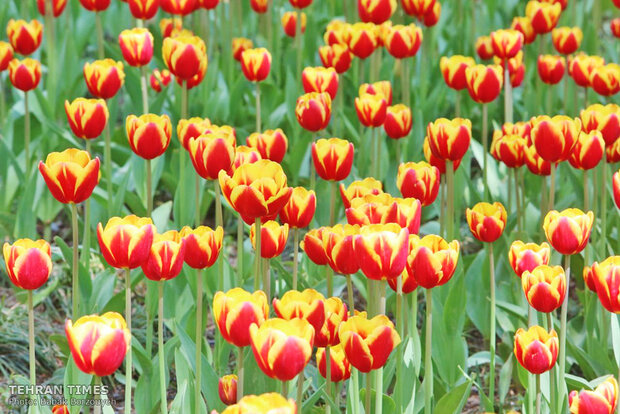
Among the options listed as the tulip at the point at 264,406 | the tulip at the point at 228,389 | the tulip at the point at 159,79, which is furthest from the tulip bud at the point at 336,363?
the tulip at the point at 159,79

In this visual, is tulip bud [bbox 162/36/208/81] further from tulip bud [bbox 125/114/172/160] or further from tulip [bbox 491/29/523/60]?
tulip [bbox 491/29/523/60]

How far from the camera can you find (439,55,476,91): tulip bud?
3090 millimetres

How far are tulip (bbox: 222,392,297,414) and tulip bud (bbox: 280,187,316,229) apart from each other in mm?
873

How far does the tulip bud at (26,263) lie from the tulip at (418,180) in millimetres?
823

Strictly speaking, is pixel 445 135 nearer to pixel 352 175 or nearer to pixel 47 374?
pixel 352 175

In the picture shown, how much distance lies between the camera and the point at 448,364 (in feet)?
8.07

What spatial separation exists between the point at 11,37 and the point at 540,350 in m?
2.39

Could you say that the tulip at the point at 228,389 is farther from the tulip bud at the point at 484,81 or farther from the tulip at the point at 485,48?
the tulip at the point at 485,48

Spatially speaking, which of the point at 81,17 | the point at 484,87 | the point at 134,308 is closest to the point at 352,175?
the point at 484,87

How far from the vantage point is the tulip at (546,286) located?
5.97 ft

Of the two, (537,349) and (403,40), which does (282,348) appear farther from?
(403,40)

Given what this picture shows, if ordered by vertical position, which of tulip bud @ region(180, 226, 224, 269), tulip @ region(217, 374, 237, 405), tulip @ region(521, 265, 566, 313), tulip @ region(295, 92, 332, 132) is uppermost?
tulip @ region(295, 92, 332, 132)

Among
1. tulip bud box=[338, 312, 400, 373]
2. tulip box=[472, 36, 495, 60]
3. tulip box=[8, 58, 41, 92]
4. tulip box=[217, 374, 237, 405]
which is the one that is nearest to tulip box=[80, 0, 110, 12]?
tulip box=[8, 58, 41, 92]

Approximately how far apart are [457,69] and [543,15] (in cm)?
75
